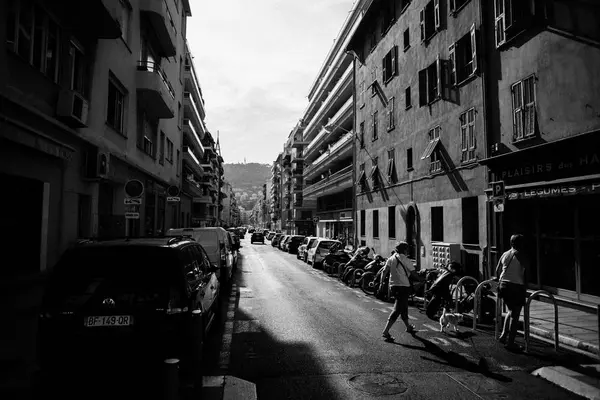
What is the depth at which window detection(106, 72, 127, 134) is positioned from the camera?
15367 millimetres

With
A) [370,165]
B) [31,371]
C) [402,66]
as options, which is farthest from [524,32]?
[370,165]

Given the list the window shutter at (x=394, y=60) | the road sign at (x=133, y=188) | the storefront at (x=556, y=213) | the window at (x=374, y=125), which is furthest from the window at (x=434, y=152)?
the road sign at (x=133, y=188)

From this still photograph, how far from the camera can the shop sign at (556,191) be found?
32.1 feet

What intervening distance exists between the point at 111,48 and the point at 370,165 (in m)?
18.2

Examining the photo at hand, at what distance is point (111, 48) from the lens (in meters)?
14.8

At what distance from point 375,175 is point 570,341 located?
2026 centimetres

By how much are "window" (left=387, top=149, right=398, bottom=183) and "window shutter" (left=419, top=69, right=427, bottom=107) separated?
4176 mm

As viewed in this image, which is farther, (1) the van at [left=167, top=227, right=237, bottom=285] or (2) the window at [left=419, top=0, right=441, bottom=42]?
(2) the window at [left=419, top=0, right=441, bottom=42]

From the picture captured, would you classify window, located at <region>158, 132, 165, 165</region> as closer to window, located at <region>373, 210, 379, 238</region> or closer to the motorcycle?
window, located at <region>373, 210, 379, 238</region>

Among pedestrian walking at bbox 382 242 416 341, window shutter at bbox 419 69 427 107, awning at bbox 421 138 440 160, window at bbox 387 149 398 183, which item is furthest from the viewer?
window at bbox 387 149 398 183

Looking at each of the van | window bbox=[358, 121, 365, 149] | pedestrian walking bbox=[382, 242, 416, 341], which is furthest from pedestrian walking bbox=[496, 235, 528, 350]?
window bbox=[358, 121, 365, 149]

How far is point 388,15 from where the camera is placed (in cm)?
2594

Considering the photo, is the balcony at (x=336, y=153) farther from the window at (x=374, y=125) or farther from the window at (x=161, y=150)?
the window at (x=161, y=150)

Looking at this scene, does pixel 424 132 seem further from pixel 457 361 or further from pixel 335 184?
pixel 335 184
